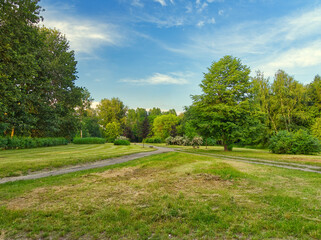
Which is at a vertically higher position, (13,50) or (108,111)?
(108,111)

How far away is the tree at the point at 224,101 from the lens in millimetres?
17922

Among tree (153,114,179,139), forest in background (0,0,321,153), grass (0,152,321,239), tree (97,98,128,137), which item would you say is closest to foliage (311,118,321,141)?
forest in background (0,0,321,153)

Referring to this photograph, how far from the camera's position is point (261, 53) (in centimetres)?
1980

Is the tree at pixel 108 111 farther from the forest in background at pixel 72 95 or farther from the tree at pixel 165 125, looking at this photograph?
the forest in background at pixel 72 95

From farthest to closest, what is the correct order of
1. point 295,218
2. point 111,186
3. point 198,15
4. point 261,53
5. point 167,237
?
point 261,53, point 198,15, point 111,186, point 295,218, point 167,237

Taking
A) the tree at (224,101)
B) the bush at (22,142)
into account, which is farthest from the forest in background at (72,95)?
the bush at (22,142)

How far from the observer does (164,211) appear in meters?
3.46

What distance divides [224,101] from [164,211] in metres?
19.1

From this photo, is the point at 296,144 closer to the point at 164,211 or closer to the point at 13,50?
the point at 164,211

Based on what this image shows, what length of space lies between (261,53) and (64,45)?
3220 cm

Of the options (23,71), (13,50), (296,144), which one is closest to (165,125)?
(296,144)

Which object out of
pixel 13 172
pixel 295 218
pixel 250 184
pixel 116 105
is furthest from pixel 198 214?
pixel 116 105

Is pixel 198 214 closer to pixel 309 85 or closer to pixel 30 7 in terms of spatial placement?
pixel 30 7

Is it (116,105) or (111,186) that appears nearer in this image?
(111,186)
